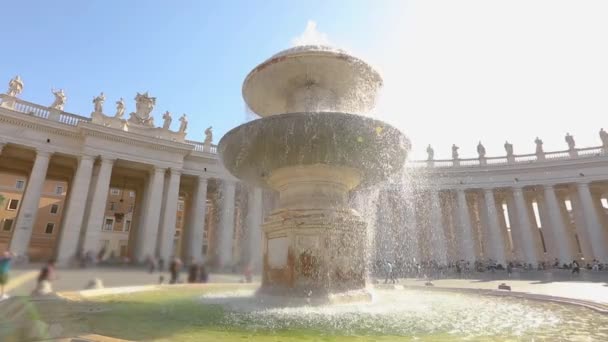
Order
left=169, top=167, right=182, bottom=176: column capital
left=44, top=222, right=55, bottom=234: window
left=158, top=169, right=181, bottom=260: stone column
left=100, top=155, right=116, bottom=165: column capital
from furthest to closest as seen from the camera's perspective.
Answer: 1. left=44, top=222, right=55, bottom=234: window
2. left=169, top=167, right=182, bottom=176: column capital
3. left=158, top=169, right=181, bottom=260: stone column
4. left=100, top=155, right=116, bottom=165: column capital

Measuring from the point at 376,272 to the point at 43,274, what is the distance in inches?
980

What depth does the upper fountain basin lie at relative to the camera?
34.1ft

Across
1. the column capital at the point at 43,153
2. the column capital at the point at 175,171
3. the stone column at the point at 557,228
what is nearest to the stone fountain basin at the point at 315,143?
the column capital at the point at 175,171

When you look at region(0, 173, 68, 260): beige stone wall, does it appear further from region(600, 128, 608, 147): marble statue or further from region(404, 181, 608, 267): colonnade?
region(600, 128, 608, 147): marble statue

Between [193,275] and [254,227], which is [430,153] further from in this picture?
[193,275]

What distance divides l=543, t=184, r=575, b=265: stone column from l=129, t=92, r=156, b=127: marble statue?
141 feet

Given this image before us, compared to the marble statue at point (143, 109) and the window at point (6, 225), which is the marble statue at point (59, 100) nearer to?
the marble statue at point (143, 109)

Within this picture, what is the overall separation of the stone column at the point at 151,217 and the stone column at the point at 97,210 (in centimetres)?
333

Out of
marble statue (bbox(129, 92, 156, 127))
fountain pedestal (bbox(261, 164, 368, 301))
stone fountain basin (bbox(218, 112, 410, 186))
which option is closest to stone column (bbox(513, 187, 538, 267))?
stone fountain basin (bbox(218, 112, 410, 186))

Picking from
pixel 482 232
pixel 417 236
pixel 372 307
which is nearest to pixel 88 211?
pixel 372 307

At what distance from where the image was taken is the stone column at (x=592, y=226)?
34.2 m

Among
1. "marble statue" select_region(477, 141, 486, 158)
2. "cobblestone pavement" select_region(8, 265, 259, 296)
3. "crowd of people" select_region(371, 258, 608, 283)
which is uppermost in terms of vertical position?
"marble statue" select_region(477, 141, 486, 158)

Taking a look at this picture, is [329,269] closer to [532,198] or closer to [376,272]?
[376,272]

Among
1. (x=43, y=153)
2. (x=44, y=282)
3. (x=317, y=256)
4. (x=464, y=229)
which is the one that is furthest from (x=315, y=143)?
(x=464, y=229)
